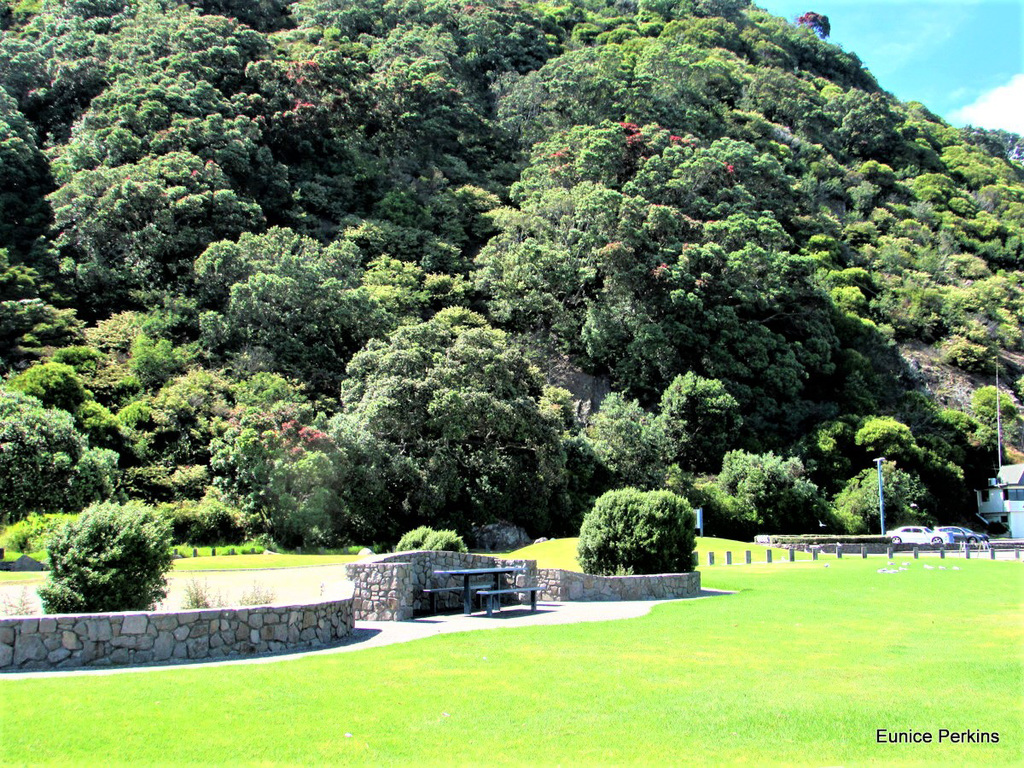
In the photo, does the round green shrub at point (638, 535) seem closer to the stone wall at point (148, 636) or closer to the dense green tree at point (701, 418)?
the stone wall at point (148, 636)

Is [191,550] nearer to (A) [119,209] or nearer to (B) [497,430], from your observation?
(B) [497,430]

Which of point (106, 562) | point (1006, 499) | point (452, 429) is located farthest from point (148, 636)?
point (1006, 499)

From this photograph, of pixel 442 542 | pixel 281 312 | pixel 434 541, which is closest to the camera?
pixel 442 542

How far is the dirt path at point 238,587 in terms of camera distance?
12484mm

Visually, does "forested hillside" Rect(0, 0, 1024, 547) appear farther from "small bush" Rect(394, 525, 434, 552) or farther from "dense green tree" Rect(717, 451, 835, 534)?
"small bush" Rect(394, 525, 434, 552)

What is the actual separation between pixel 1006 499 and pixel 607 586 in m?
44.0

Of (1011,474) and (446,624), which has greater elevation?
(1011,474)

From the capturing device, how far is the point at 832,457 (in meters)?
46.6

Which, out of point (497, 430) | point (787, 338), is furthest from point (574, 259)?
point (497, 430)

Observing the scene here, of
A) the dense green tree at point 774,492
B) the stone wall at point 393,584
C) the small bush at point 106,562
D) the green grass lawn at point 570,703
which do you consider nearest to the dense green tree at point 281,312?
the dense green tree at point 774,492

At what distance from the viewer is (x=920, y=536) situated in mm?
39375

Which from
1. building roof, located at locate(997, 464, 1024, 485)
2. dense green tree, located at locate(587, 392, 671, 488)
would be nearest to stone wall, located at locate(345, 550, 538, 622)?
Result: dense green tree, located at locate(587, 392, 671, 488)

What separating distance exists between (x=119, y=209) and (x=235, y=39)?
75.2 ft

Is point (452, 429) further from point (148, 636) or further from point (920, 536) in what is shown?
point (148, 636)
